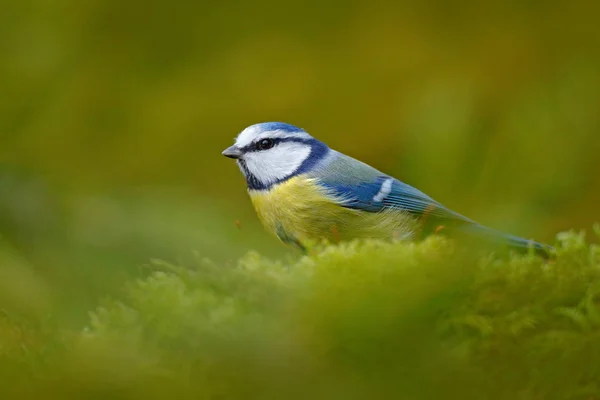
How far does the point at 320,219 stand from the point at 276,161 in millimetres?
148

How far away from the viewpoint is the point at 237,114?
1.74m

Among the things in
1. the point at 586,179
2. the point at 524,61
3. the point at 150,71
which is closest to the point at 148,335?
the point at 586,179

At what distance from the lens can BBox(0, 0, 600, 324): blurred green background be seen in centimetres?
41

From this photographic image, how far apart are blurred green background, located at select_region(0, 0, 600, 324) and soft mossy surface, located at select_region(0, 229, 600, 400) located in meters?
0.04

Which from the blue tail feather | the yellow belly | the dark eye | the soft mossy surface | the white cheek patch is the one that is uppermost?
the dark eye

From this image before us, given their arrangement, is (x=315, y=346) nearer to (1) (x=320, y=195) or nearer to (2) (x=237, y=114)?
(1) (x=320, y=195)

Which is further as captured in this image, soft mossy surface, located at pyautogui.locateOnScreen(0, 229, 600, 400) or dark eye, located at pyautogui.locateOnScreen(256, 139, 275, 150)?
dark eye, located at pyautogui.locateOnScreen(256, 139, 275, 150)

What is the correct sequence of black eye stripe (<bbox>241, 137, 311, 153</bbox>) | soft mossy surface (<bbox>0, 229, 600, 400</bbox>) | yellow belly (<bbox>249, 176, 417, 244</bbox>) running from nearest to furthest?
soft mossy surface (<bbox>0, 229, 600, 400</bbox>) < yellow belly (<bbox>249, 176, 417, 244</bbox>) < black eye stripe (<bbox>241, 137, 311, 153</bbox>)

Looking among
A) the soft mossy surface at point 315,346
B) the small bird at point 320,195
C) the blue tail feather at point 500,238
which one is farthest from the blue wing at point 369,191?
the soft mossy surface at point 315,346

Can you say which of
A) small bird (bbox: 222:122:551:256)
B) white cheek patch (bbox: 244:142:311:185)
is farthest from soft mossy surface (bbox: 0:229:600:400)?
white cheek patch (bbox: 244:142:311:185)

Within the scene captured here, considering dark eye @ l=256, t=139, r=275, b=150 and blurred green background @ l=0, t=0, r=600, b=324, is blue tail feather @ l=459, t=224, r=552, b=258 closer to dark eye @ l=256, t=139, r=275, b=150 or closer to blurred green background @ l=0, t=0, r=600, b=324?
blurred green background @ l=0, t=0, r=600, b=324

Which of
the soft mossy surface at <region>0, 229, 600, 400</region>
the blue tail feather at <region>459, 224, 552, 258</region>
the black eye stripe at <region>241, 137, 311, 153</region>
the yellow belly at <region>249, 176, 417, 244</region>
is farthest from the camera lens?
the black eye stripe at <region>241, 137, 311, 153</region>

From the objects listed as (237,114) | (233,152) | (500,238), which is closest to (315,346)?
(500,238)

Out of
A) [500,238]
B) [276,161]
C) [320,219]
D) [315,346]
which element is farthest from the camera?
[276,161]
